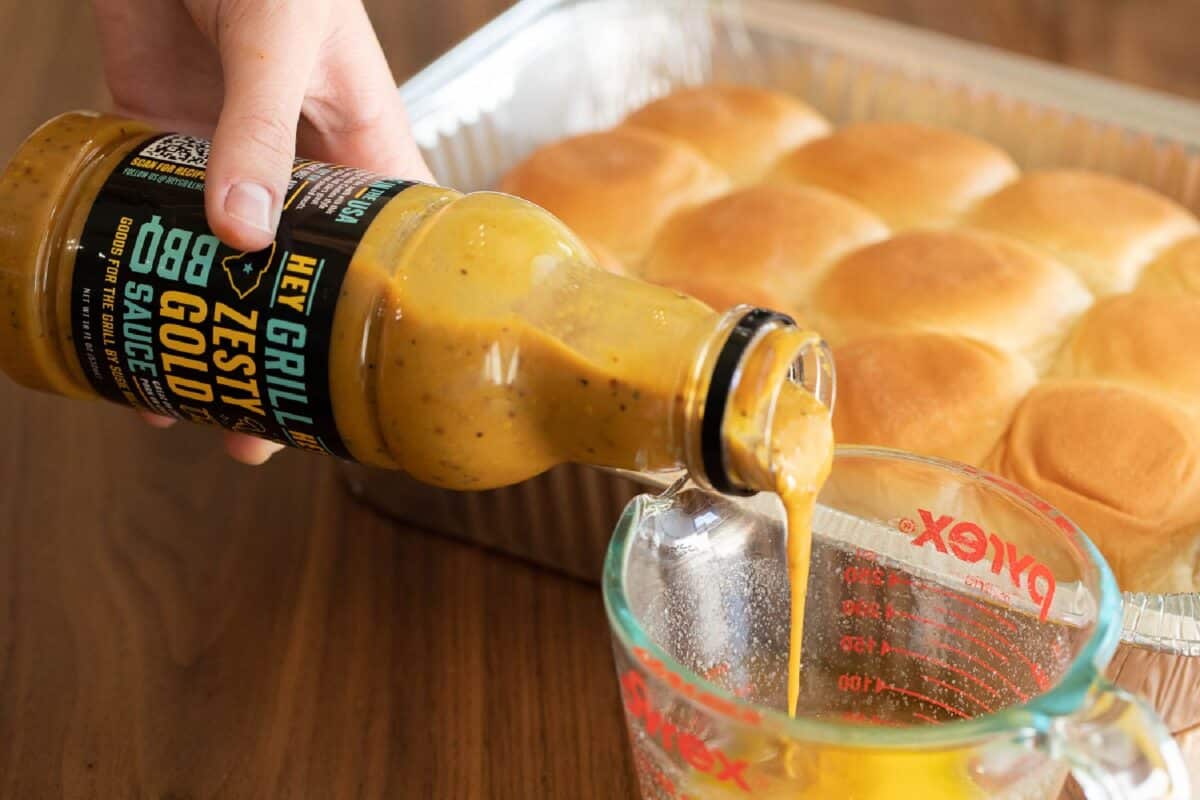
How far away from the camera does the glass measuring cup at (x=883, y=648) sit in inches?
23.4

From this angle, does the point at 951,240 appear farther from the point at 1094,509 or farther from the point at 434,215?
the point at 434,215

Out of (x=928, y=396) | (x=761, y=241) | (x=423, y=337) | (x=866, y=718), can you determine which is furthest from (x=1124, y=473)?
(x=423, y=337)

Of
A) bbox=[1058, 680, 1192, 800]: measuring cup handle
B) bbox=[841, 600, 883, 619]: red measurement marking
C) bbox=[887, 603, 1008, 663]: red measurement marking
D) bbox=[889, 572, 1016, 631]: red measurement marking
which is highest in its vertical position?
bbox=[1058, 680, 1192, 800]: measuring cup handle

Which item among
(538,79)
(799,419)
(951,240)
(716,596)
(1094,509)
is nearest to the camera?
(799,419)

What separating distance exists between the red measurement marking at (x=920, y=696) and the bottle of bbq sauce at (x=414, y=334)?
0.23m

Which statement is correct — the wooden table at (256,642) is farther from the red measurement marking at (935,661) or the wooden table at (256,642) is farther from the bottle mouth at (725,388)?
the bottle mouth at (725,388)

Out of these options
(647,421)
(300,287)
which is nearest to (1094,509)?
(647,421)

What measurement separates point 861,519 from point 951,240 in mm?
437

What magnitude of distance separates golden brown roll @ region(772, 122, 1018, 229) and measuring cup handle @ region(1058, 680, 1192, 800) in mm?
782

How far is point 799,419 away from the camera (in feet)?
2.25

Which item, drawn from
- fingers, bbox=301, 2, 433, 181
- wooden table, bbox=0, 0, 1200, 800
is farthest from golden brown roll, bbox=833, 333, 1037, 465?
fingers, bbox=301, 2, 433, 181

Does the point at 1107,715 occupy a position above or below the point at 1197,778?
above

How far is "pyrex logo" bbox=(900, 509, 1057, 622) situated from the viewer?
2.51 feet

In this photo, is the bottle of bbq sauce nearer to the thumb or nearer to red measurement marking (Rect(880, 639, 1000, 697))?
the thumb
